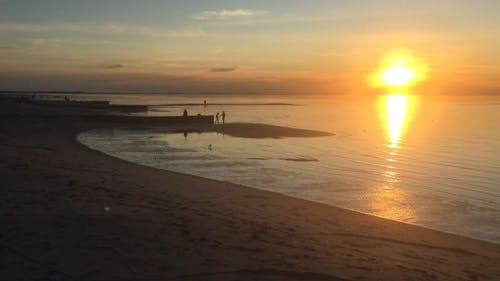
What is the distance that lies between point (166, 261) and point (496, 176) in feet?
71.8

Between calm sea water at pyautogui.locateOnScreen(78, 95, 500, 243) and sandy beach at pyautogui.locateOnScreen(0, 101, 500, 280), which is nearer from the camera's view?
sandy beach at pyautogui.locateOnScreen(0, 101, 500, 280)

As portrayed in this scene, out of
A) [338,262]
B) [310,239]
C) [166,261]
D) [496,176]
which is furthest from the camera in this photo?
[496,176]

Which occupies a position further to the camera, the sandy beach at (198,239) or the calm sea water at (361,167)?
the calm sea water at (361,167)

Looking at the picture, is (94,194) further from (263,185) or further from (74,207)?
(263,185)

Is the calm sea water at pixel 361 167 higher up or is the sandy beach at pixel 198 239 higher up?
the sandy beach at pixel 198 239

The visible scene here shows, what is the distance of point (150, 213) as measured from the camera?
38.0ft

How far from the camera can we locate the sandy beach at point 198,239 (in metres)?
7.98

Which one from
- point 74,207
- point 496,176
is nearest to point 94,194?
point 74,207

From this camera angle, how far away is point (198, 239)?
380 inches

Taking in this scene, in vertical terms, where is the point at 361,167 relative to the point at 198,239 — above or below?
below

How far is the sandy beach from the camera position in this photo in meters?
7.98

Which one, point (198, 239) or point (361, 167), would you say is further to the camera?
point (361, 167)

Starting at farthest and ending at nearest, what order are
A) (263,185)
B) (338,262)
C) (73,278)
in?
(263,185)
(338,262)
(73,278)

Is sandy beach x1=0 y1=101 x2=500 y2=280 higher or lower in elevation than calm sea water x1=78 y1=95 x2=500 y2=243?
higher
